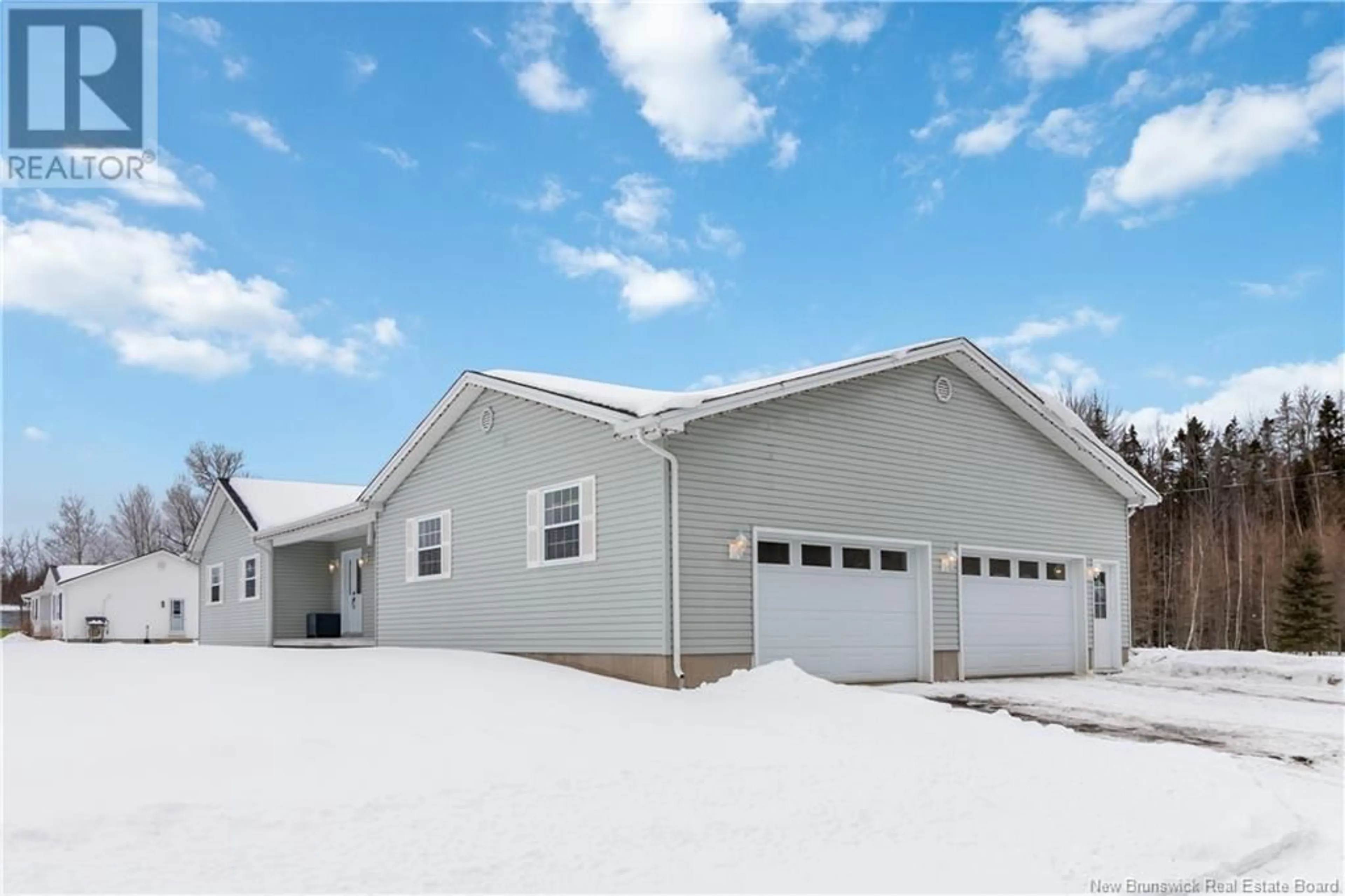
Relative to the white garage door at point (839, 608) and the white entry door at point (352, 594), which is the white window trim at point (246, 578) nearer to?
the white entry door at point (352, 594)

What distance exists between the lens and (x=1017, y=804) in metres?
6.74

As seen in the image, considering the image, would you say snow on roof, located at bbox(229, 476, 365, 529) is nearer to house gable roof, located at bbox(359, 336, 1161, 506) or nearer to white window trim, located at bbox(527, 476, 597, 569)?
house gable roof, located at bbox(359, 336, 1161, 506)

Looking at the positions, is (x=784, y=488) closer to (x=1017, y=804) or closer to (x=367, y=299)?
(x=1017, y=804)

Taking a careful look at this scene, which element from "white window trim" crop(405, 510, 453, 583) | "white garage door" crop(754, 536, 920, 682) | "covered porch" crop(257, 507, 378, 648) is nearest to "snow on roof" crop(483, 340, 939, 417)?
"white garage door" crop(754, 536, 920, 682)

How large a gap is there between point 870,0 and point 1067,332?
20.8 meters

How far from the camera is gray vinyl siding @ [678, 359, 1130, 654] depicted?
11.5 meters

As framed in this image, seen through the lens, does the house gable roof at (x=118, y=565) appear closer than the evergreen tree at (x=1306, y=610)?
No

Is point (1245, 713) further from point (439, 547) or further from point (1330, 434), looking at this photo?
point (1330, 434)

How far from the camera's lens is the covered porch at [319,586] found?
2073 centimetres

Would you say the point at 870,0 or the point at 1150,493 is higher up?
the point at 870,0

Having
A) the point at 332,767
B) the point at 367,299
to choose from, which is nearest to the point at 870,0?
the point at 332,767

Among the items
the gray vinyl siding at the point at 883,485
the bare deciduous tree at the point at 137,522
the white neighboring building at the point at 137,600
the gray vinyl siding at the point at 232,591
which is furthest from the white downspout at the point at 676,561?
the bare deciduous tree at the point at 137,522

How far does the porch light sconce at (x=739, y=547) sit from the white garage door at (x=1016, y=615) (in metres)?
4.40

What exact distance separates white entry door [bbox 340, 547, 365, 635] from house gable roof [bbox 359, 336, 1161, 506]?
480cm
